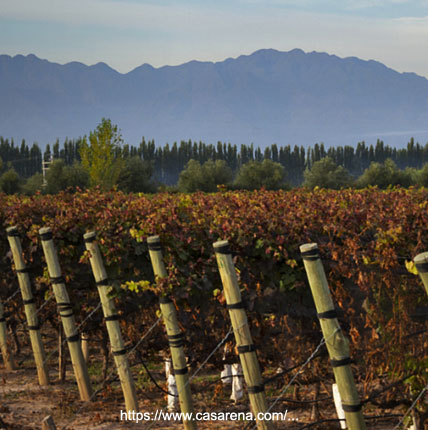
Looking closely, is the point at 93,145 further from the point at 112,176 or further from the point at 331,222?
the point at 331,222

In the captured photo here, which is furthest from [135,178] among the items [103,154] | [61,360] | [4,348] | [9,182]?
[61,360]

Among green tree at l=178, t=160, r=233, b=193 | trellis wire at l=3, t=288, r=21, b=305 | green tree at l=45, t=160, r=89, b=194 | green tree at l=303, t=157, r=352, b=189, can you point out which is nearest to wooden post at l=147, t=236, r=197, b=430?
trellis wire at l=3, t=288, r=21, b=305

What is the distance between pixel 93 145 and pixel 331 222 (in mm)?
44204

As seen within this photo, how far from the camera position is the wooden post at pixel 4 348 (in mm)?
9641

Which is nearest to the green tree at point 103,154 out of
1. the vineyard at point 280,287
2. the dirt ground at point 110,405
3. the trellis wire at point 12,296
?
the trellis wire at point 12,296

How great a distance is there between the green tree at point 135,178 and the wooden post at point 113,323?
45.4 metres

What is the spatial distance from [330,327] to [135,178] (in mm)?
50687

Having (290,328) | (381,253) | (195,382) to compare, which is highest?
(381,253)

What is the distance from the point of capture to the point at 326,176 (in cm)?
5534

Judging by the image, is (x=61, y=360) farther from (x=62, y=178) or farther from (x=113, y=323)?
(x=62, y=178)

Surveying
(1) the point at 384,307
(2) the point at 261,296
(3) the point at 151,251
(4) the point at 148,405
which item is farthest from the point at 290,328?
(4) the point at 148,405

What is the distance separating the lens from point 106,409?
765 cm

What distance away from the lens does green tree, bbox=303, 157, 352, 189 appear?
54438 mm

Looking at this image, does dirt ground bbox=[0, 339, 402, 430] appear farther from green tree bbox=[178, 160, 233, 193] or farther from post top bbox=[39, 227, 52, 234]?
green tree bbox=[178, 160, 233, 193]
